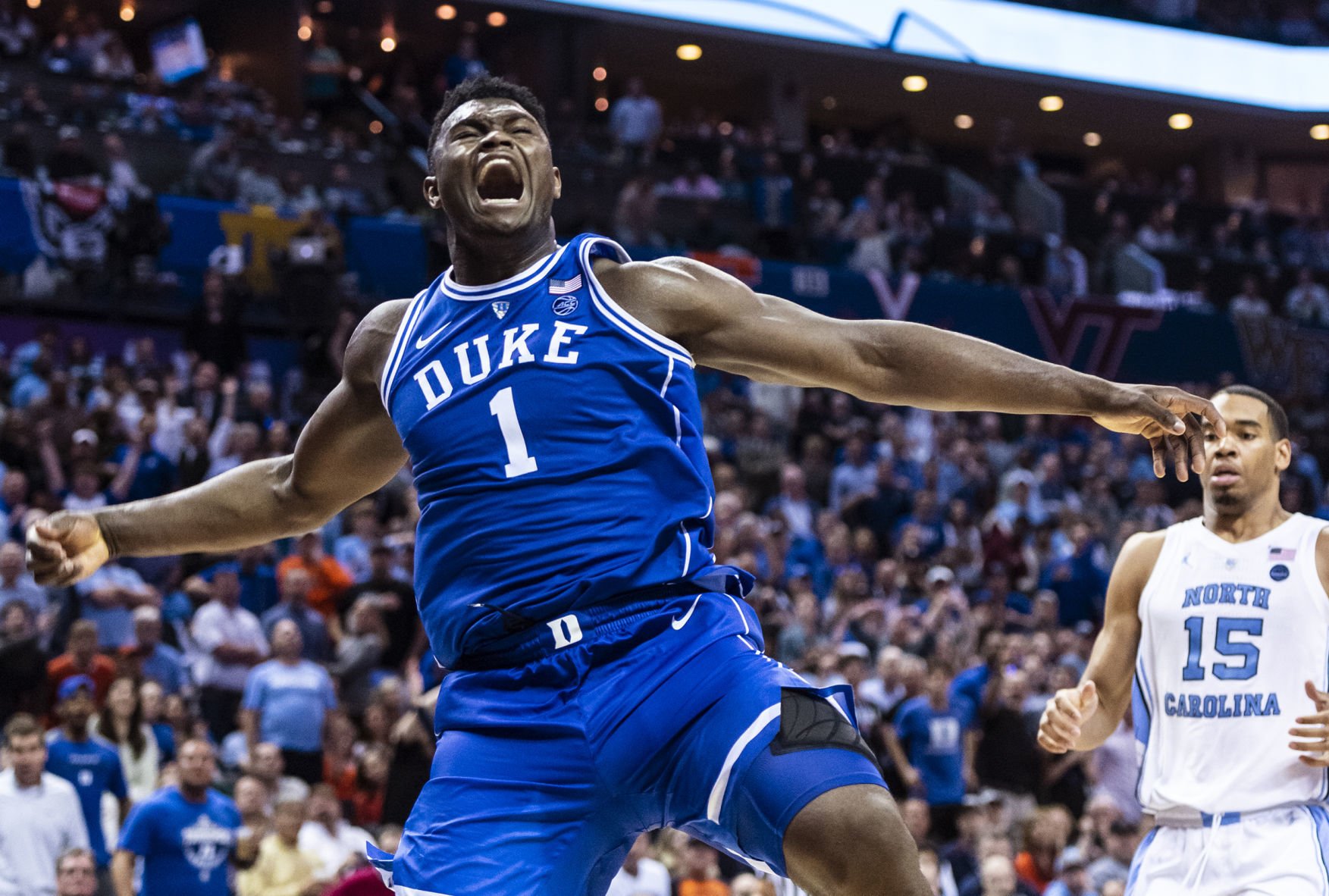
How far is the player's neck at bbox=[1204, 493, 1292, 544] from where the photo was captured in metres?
5.80

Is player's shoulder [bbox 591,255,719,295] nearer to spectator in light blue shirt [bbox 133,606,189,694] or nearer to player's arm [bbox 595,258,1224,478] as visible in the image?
player's arm [bbox 595,258,1224,478]

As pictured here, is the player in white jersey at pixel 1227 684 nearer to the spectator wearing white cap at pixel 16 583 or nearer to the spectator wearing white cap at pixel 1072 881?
the spectator wearing white cap at pixel 1072 881

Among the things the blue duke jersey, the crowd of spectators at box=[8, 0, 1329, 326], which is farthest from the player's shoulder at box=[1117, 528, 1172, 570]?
the crowd of spectators at box=[8, 0, 1329, 326]

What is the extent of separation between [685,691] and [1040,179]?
2490 centimetres

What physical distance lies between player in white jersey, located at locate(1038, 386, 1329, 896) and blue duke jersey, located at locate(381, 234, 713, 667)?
2175 mm

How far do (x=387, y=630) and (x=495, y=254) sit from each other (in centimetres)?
833

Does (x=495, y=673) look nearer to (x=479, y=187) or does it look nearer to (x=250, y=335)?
(x=479, y=187)

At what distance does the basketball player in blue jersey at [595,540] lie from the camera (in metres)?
3.43

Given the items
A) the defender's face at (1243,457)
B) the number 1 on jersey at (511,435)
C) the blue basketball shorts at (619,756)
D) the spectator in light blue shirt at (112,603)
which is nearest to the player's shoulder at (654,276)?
Result: the number 1 on jersey at (511,435)

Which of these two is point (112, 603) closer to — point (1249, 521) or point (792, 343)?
point (1249, 521)

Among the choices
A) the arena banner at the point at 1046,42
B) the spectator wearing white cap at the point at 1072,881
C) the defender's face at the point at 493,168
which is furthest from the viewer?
the arena banner at the point at 1046,42

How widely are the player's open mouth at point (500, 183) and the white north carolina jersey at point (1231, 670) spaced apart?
2944 mm

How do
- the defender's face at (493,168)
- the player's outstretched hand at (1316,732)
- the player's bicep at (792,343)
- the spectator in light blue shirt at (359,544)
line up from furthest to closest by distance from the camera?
the spectator in light blue shirt at (359,544)
the player's outstretched hand at (1316,732)
the defender's face at (493,168)
the player's bicep at (792,343)

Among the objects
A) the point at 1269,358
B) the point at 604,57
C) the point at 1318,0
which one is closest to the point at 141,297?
the point at 604,57
